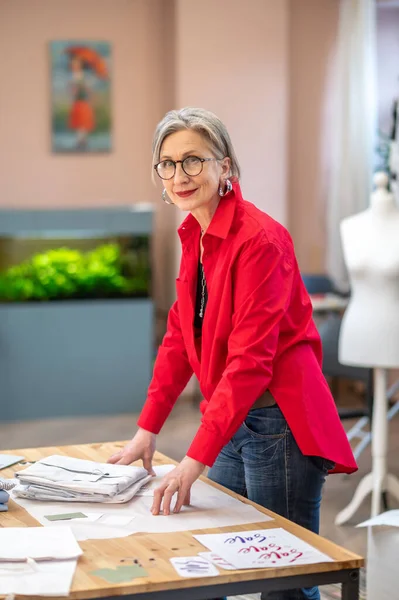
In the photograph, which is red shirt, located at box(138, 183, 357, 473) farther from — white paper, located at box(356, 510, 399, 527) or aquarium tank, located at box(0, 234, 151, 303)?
aquarium tank, located at box(0, 234, 151, 303)

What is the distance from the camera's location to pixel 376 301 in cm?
425

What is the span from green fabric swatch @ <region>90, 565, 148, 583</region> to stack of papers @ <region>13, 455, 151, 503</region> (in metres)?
0.42

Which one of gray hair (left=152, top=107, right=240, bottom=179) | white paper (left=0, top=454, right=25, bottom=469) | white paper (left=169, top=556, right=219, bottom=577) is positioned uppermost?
gray hair (left=152, top=107, right=240, bottom=179)

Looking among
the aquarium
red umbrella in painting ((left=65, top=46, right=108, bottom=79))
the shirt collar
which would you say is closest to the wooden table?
the shirt collar

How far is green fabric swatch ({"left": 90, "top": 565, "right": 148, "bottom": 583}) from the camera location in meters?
1.67

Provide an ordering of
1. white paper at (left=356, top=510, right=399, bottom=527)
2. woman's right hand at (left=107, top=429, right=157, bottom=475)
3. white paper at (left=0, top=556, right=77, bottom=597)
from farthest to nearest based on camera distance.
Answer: white paper at (left=356, top=510, right=399, bottom=527) < woman's right hand at (left=107, top=429, right=157, bottom=475) < white paper at (left=0, top=556, right=77, bottom=597)

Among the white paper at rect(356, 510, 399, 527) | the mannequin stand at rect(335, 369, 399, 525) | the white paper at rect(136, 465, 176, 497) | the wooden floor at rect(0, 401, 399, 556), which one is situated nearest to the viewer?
the white paper at rect(136, 465, 176, 497)

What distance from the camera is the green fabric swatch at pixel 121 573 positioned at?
1.67 meters

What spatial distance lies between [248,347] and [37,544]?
0.59 m

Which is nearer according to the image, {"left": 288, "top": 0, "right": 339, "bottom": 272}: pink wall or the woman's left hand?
the woman's left hand

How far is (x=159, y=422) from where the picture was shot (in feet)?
7.93

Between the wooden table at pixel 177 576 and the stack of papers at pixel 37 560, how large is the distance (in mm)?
25

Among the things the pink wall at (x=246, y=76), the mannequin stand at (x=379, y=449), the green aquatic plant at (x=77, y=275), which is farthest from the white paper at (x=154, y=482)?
the pink wall at (x=246, y=76)

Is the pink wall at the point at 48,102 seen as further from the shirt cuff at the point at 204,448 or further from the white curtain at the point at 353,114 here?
the shirt cuff at the point at 204,448
